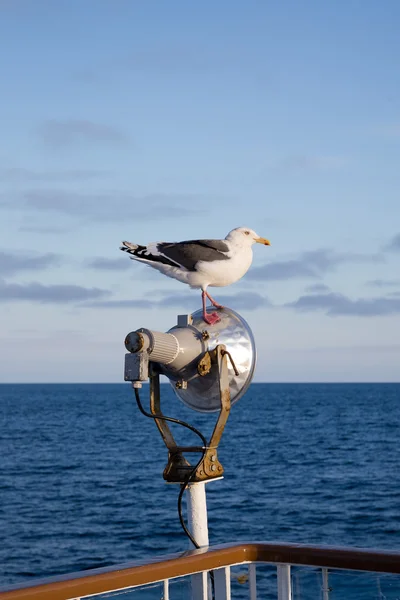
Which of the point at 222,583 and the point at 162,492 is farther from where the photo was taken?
the point at 162,492

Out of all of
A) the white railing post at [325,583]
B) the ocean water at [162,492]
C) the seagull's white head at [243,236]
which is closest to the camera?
the white railing post at [325,583]

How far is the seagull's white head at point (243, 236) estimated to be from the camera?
5.75m

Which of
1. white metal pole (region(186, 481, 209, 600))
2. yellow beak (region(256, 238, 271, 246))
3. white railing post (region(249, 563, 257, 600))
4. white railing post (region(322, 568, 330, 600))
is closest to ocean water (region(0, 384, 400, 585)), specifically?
yellow beak (region(256, 238, 271, 246))

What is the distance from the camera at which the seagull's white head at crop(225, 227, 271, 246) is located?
18.9 feet

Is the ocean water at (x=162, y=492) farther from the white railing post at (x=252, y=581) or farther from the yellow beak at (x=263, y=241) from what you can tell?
the white railing post at (x=252, y=581)

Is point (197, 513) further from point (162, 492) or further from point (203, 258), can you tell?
point (162, 492)

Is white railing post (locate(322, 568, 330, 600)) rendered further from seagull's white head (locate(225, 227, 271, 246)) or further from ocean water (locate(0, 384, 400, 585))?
ocean water (locate(0, 384, 400, 585))

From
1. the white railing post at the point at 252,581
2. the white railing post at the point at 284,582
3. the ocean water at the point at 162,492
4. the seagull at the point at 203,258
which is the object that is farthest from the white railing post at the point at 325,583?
the ocean water at the point at 162,492

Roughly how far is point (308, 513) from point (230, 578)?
105 ft

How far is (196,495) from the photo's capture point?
439 cm

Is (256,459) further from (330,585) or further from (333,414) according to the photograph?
(330,585)

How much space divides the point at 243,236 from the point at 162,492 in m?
36.2

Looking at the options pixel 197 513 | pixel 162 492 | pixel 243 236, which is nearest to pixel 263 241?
pixel 243 236

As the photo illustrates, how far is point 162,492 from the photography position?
4088cm
